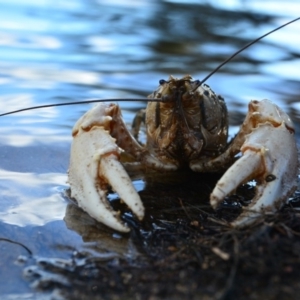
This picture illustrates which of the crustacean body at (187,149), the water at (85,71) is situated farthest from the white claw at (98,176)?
the water at (85,71)

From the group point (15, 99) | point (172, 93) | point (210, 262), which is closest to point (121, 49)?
point (15, 99)

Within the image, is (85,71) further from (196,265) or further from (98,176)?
(196,265)

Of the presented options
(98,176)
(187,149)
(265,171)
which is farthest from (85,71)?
(265,171)

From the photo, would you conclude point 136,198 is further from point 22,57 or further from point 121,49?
point 121,49

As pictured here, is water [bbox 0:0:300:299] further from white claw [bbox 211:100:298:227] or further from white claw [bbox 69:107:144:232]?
white claw [bbox 211:100:298:227]

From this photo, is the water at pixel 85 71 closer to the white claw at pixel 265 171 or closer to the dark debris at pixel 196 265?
the dark debris at pixel 196 265

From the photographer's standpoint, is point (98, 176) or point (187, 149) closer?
point (98, 176)
